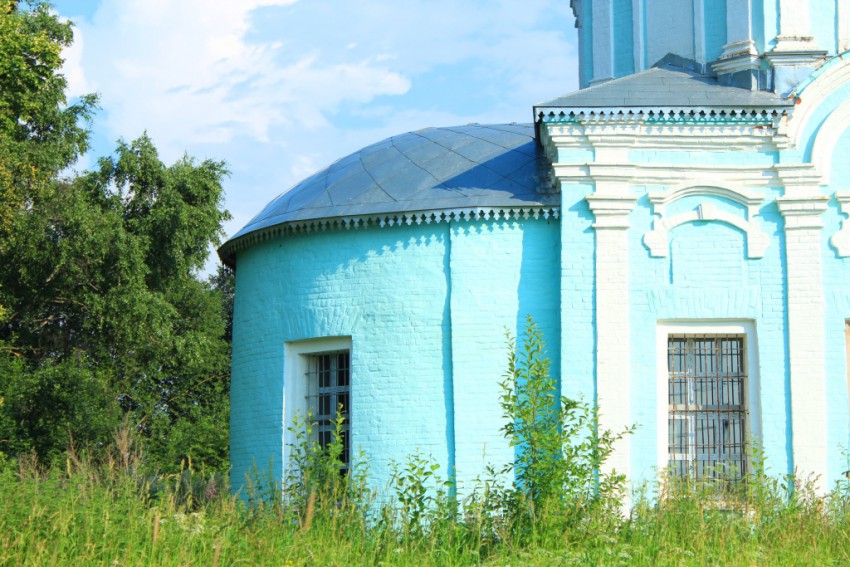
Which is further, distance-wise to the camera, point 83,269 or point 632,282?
point 83,269

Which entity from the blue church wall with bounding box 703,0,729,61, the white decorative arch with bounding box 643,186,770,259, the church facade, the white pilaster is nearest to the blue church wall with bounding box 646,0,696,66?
the white pilaster

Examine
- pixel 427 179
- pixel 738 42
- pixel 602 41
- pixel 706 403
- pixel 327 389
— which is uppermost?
pixel 602 41

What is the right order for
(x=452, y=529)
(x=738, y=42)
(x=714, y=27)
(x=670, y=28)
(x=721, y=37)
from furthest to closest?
(x=670, y=28) < (x=714, y=27) < (x=721, y=37) < (x=738, y=42) < (x=452, y=529)

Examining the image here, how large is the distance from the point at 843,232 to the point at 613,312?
8.19 ft

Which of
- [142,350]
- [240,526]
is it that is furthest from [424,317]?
[142,350]

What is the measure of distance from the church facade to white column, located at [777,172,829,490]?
20mm

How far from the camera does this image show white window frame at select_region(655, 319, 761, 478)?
38.0 feet

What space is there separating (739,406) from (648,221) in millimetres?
2091

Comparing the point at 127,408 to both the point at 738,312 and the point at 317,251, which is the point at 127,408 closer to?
the point at 317,251

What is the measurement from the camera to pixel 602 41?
15477mm

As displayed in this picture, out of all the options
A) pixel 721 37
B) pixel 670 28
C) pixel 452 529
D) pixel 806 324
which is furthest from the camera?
pixel 670 28

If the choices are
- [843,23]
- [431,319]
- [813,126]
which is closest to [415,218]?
[431,319]

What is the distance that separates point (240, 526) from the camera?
331 inches

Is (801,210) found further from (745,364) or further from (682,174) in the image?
(745,364)
